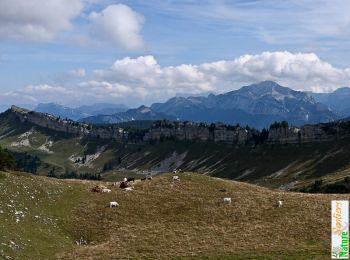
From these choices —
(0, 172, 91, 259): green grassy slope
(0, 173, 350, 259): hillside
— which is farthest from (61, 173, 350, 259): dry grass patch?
(0, 172, 91, 259): green grassy slope

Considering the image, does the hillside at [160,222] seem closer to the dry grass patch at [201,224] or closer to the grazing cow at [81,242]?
the dry grass patch at [201,224]

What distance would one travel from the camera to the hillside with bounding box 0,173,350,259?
45938mm

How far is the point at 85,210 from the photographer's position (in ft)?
195

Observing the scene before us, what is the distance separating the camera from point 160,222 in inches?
2208

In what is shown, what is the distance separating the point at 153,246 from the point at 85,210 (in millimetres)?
15248

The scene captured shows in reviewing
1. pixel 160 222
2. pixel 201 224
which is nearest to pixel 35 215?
pixel 160 222

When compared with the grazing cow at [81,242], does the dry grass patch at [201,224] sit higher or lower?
higher

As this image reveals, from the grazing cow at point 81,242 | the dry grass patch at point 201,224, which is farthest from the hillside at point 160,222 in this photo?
the grazing cow at point 81,242

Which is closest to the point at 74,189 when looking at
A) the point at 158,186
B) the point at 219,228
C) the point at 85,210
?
the point at 85,210

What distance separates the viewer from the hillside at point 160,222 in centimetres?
4594

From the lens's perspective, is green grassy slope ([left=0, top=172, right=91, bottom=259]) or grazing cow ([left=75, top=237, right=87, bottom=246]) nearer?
green grassy slope ([left=0, top=172, right=91, bottom=259])

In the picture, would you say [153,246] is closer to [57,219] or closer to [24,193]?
[57,219]

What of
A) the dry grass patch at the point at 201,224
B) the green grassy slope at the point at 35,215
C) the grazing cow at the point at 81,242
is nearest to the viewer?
the green grassy slope at the point at 35,215

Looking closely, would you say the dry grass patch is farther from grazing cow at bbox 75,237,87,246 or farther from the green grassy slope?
the green grassy slope
